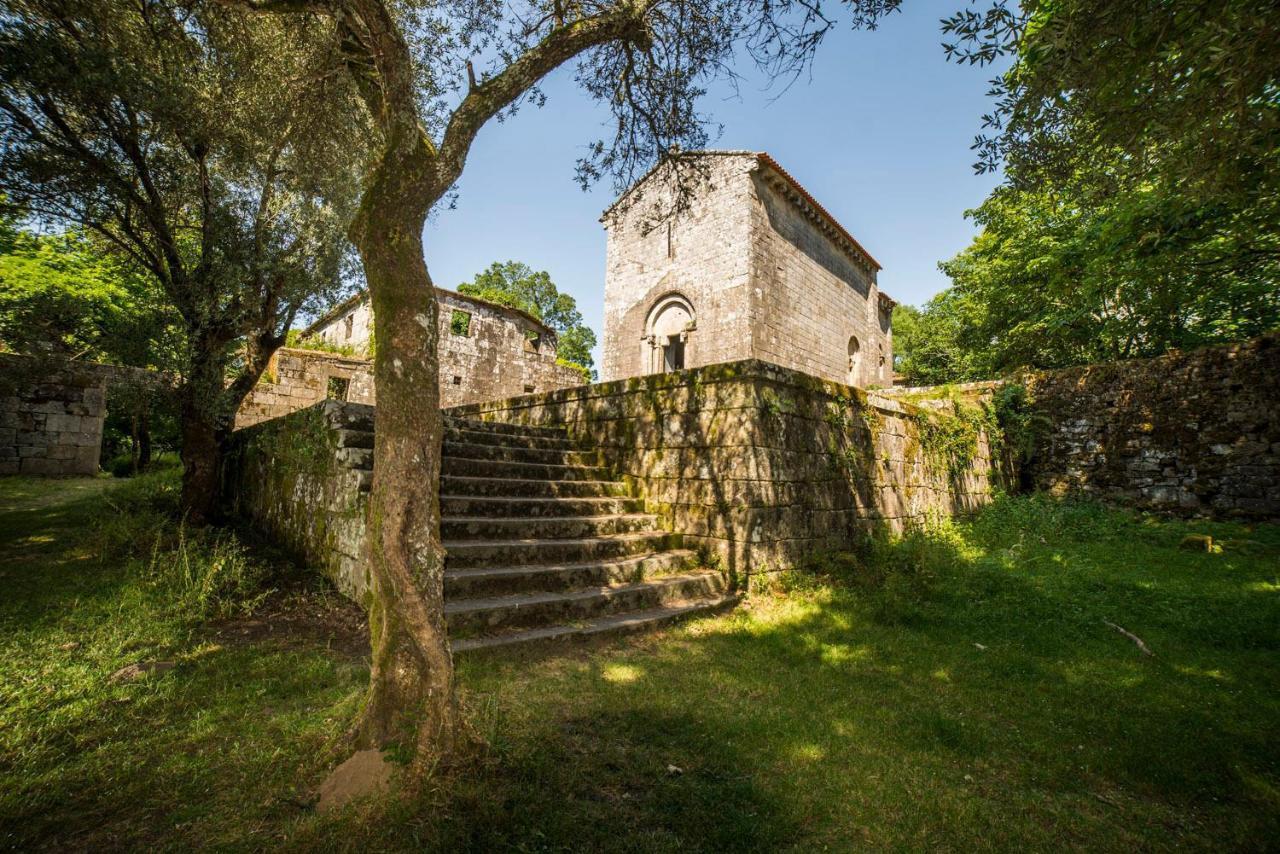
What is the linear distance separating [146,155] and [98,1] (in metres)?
1.51

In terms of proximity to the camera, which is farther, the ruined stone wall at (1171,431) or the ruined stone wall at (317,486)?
the ruined stone wall at (1171,431)

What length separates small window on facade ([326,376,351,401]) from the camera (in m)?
14.4

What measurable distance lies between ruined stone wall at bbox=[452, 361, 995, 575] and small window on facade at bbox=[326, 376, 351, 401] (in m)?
9.60

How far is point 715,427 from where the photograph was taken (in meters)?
5.80

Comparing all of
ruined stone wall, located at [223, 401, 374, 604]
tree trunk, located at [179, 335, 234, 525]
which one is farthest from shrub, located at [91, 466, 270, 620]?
ruined stone wall, located at [223, 401, 374, 604]

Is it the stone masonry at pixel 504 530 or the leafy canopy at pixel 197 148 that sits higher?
the leafy canopy at pixel 197 148

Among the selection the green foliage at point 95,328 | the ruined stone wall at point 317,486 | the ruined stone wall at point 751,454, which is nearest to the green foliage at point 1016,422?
the ruined stone wall at point 751,454

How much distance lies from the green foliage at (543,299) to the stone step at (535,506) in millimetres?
37247

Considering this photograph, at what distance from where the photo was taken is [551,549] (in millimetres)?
4887

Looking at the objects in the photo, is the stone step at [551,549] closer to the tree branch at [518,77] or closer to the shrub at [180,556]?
the shrub at [180,556]

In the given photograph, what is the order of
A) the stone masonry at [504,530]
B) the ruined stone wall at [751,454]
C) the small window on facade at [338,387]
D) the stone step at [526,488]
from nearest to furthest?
the stone masonry at [504,530], the stone step at [526,488], the ruined stone wall at [751,454], the small window on facade at [338,387]

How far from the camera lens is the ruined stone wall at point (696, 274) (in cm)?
1497

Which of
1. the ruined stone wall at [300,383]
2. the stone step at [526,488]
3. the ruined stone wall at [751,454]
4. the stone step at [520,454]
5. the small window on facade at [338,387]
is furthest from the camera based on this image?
the small window on facade at [338,387]

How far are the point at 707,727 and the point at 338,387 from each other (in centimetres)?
1510
